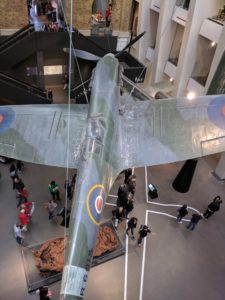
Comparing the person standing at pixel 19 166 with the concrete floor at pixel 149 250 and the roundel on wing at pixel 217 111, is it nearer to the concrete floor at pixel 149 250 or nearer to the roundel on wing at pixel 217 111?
the concrete floor at pixel 149 250

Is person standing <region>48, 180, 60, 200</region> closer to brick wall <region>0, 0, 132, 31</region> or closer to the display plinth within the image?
the display plinth

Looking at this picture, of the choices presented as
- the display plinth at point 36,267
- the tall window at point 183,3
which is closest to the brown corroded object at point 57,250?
the display plinth at point 36,267

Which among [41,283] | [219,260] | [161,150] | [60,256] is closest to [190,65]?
[161,150]

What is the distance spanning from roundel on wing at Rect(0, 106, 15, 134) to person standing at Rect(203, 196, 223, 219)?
802cm

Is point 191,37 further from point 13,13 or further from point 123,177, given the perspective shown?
point 13,13

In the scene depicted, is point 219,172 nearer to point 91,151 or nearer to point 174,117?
point 174,117

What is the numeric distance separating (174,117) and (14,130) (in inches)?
230

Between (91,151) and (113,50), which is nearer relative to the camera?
(91,151)

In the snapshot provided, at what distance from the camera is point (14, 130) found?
30.8 feet

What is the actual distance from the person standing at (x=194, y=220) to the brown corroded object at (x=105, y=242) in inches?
116

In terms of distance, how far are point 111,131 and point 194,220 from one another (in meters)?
4.63

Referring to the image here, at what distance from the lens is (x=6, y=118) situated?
9617 mm

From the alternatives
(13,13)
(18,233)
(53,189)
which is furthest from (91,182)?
(13,13)

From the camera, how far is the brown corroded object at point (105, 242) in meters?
9.14
